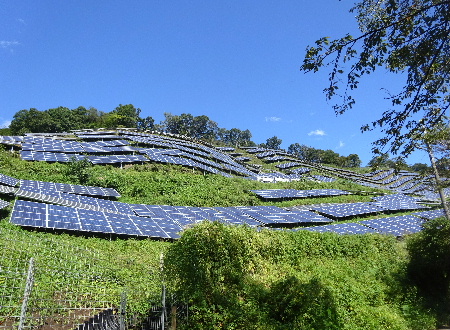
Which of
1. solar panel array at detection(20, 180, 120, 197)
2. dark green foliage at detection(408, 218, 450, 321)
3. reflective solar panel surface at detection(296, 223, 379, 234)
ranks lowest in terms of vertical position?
dark green foliage at detection(408, 218, 450, 321)

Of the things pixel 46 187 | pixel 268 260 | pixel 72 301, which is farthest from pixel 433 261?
pixel 46 187

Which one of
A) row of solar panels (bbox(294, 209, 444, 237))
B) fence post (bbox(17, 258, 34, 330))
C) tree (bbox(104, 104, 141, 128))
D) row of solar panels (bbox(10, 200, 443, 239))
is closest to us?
fence post (bbox(17, 258, 34, 330))

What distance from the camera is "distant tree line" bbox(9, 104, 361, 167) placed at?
254ft

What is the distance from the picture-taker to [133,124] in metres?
94.7

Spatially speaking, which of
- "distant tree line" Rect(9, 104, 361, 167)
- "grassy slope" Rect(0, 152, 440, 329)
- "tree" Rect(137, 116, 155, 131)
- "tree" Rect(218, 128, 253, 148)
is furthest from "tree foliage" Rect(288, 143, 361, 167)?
"grassy slope" Rect(0, 152, 440, 329)

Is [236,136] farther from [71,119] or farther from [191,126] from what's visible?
[71,119]

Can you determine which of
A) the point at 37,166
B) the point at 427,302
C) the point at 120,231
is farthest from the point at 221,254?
the point at 37,166

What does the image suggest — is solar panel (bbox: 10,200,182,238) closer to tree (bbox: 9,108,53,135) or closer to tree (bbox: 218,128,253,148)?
tree (bbox: 9,108,53,135)

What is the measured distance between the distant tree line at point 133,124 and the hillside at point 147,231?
25.6 metres

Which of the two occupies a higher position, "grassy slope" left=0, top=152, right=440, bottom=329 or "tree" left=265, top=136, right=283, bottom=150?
"tree" left=265, top=136, right=283, bottom=150

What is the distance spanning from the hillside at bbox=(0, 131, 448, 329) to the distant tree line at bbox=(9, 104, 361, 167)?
25.6m

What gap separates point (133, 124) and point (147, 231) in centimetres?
8117

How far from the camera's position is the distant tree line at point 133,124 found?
77.4m

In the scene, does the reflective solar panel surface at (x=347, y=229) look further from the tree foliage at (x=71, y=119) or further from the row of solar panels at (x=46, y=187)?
the tree foliage at (x=71, y=119)
